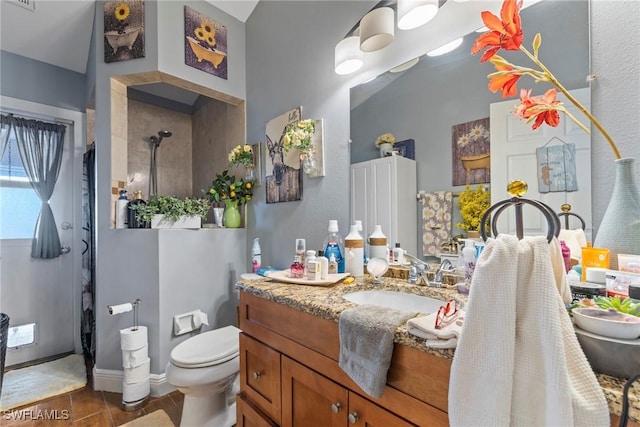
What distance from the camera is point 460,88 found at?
1.12 m

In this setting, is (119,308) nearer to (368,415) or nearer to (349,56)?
(368,415)

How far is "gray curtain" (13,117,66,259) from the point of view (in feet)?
7.72

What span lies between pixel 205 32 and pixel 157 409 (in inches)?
104

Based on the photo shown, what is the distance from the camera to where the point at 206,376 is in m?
1.39

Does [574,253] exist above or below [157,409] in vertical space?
above

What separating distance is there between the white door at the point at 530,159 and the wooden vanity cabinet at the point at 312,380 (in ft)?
1.94

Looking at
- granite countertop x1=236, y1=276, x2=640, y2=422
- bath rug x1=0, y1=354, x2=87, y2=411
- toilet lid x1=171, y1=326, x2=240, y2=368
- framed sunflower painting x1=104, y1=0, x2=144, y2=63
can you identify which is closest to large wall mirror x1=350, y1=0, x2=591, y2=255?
granite countertop x1=236, y1=276, x2=640, y2=422

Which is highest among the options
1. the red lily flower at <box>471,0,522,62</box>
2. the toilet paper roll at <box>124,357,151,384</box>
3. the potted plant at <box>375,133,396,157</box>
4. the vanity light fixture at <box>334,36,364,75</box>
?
the vanity light fixture at <box>334,36,364,75</box>

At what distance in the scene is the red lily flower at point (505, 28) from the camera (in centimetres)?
82

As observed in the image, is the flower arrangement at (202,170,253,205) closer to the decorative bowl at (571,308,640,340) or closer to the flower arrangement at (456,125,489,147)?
the flower arrangement at (456,125,489,147)

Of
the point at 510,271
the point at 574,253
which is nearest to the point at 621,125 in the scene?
the point at 574,253

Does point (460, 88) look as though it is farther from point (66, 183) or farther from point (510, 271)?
point (66, 183)

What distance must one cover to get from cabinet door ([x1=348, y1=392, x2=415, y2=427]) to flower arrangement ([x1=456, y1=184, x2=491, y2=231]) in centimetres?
71

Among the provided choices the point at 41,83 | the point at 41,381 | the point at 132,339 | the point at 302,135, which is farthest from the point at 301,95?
the point at 41,381
